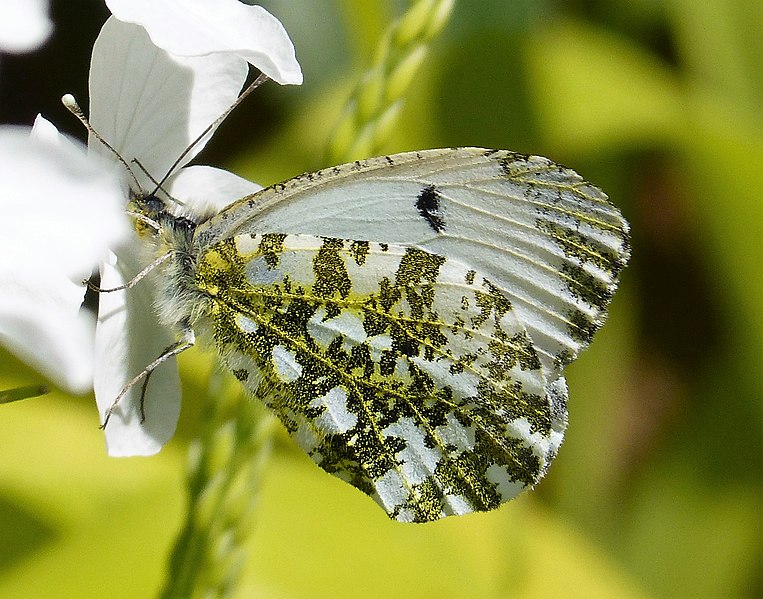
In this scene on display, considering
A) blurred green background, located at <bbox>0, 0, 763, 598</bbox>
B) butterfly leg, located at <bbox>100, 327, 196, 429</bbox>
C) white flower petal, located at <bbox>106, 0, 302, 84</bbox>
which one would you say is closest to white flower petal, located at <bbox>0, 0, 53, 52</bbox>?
white flower petal, located at <bbox>106, 0, 302, 84</bbox>

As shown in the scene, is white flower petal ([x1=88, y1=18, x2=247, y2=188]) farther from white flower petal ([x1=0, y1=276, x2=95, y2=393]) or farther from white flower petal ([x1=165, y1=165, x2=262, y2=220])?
white flower petal ([x1=0, y1=276, x2=95, y2=393])

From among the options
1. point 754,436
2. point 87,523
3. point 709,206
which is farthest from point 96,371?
point 754,436

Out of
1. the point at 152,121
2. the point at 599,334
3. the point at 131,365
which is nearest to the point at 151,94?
the point at 152,121

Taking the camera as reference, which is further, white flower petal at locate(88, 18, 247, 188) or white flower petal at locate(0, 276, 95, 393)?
white flower petal at locate(88, 18, 247, 188)

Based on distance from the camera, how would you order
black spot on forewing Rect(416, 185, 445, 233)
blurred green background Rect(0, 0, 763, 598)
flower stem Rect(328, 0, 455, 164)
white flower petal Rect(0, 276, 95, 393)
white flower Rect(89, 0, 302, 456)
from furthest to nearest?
blurred green background Rect(0, 0, 763, 598)
black spot on forewing Rect(416, 185, 445, 233)
flower stem Rect(328, 0, 455, 164)
white flower Rect(89, 0, 302, 456)
white flower petal Rect(0, 276, 95, 393)

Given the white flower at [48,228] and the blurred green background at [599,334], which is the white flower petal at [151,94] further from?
the blurred green background at [599,334]

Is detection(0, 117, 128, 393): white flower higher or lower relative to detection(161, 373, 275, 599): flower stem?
higher

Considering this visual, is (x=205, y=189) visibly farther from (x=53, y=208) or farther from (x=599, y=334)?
(x=599, y=334)
